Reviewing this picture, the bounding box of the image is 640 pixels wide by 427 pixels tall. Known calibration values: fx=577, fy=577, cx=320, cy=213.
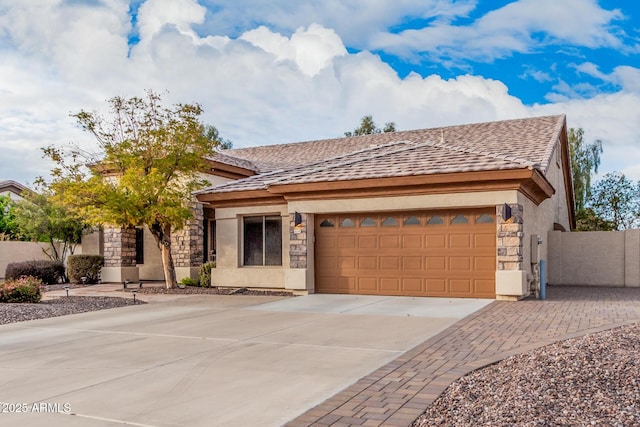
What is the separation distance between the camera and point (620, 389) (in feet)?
17.6

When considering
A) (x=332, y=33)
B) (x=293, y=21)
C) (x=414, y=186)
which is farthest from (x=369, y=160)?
(x=332, y=33)

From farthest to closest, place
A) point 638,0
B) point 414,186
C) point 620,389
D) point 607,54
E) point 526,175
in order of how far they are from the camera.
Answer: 1. point 607,54
2. point 638,0
3. point 414,186
4. point 526,175
5. point 620,389

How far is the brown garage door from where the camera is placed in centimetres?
1462

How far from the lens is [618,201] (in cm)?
3075

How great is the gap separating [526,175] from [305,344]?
787 centimetres

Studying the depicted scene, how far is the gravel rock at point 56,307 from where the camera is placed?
12.4 metres

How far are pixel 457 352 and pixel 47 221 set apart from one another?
20263 millimetres

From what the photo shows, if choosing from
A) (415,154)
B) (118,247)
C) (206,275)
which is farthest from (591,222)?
(118,247)

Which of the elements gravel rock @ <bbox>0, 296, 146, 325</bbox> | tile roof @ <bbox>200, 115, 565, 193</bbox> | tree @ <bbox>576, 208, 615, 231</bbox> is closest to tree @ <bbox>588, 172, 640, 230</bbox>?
tree @ <bbox>576, 208, 615, 231</bbox>

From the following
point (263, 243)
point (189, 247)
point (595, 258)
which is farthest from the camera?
point (189, 247)

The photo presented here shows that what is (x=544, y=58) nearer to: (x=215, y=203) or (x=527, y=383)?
(x=215, y=203)

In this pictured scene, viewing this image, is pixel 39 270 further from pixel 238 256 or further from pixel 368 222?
pixel 368 222

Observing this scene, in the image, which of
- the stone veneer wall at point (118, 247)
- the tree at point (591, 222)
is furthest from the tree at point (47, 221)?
the tree at point (591, 222)

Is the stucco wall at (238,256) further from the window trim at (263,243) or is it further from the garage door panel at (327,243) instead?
the garage door panel at (327,243)
